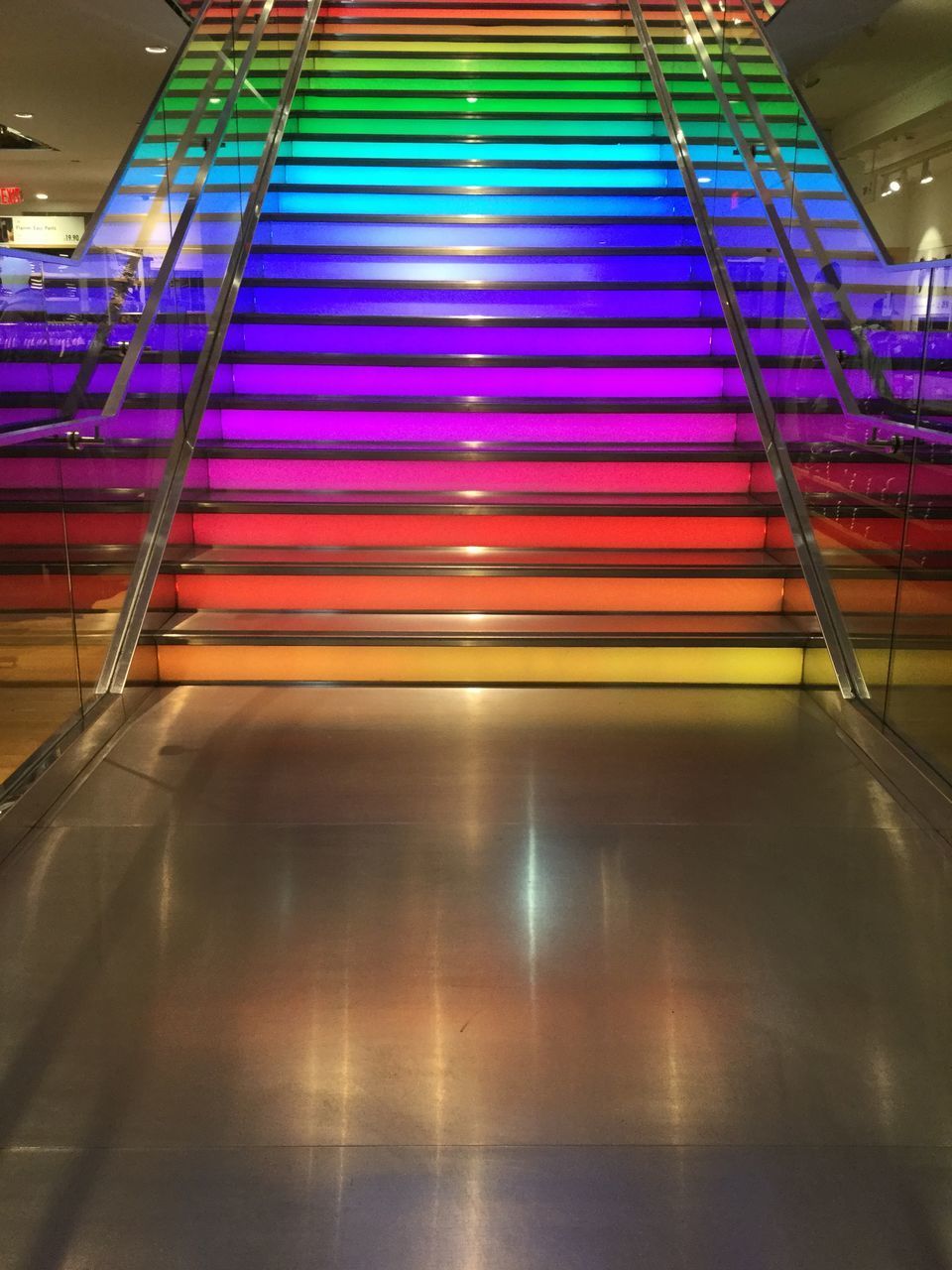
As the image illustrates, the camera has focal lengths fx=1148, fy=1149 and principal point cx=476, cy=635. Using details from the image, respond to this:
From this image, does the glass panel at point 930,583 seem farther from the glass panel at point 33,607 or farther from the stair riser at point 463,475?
the glass panel at point 33,607

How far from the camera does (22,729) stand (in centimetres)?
297

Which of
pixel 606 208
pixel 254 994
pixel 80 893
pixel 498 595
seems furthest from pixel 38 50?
pixel 254 994

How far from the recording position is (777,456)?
173 inches

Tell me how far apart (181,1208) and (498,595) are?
9.09 ft

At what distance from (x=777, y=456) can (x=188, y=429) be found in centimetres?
230

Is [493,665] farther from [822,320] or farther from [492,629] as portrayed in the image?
[822,320]

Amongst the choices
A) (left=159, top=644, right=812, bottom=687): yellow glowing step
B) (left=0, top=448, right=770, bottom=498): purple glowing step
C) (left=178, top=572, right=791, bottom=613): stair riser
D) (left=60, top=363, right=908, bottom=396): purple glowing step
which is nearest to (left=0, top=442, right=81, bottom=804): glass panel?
(left=159, top=644, right=812, bottom=687): yellow glowing step

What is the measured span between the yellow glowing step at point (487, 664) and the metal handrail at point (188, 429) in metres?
0.22

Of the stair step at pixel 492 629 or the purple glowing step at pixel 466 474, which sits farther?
the purple glowing step at pixel 466 474

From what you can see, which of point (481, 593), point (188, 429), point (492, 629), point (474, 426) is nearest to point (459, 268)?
point (474, 426)

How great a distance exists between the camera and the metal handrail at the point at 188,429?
383 cm

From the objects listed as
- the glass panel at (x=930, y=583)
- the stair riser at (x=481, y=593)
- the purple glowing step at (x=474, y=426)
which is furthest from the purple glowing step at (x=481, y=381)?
the glass panel at (x=930, y=583)

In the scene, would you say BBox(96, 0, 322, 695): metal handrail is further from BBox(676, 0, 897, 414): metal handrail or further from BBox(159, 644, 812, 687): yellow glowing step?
BBox(676, 0, 897, 414): metal handrail

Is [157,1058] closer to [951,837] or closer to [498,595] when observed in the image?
[951,837]
